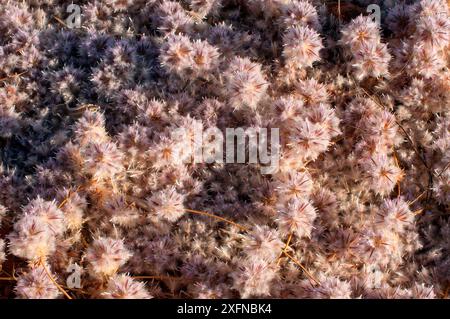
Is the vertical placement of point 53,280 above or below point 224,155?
below

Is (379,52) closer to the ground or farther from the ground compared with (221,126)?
farther from the ground

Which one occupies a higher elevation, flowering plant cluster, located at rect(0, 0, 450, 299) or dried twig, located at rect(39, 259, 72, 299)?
flowering plant cluster, located at rect(0, 0, 450, 299)

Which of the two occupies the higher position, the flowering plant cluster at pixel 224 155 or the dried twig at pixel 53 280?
the flowering plant cluster at pixel 224 155

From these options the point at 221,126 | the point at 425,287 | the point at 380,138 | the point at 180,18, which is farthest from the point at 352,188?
the point at 180,18

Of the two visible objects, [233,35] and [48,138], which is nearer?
[48,138]

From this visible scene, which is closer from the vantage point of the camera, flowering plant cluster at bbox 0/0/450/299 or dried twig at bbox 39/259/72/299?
dried twig at bbox 39/259/72/299

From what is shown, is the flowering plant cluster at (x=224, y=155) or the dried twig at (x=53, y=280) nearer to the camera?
the dried twig at (x=53, y=280)

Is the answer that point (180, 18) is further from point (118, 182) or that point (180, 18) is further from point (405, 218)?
point (405, 218)
